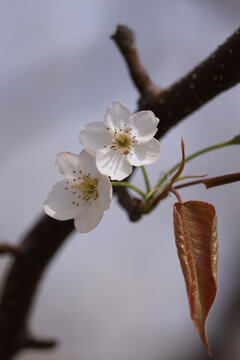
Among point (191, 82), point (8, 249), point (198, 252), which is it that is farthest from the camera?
point (8, 249)

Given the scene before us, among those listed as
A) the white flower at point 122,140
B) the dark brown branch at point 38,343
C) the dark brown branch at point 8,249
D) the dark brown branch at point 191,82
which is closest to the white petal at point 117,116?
the white flower at point 122,140

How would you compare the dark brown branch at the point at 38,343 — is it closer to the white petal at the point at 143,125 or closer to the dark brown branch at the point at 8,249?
the dark brown branch at the point at 8,249

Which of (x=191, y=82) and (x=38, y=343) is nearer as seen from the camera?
(x=191, y=82)

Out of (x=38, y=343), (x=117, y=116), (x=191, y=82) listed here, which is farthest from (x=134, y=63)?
(x=38, y=343)

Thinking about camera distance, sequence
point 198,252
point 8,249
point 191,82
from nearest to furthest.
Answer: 1. point 198,252
2. point 191,82
3. point 8,249

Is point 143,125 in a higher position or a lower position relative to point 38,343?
higher

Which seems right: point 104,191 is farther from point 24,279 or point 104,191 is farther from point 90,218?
point 24,279

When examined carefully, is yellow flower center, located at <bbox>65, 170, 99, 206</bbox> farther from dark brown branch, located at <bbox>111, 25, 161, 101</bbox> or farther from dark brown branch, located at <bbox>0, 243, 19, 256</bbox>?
dark brown branch, located at <bbox>0, 243, 19, 256</bbox>

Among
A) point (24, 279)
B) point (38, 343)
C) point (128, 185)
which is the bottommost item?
point (38, 343)
